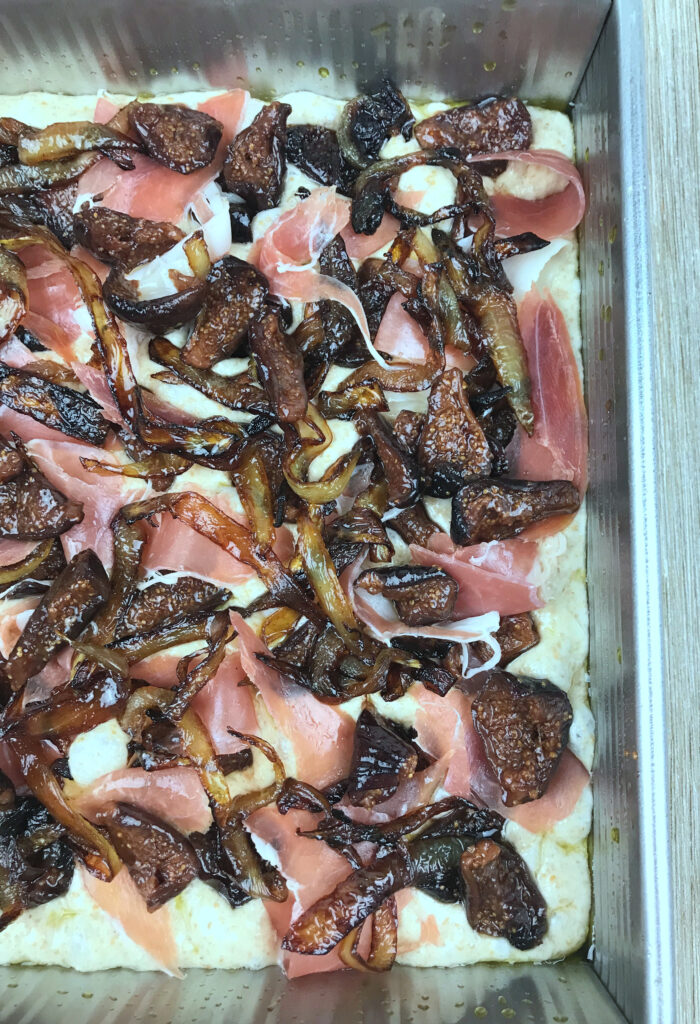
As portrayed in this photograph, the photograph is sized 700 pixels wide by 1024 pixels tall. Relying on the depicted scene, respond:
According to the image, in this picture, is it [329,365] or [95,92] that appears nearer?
[329,365]

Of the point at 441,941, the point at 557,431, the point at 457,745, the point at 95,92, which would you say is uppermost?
the point at 95,92

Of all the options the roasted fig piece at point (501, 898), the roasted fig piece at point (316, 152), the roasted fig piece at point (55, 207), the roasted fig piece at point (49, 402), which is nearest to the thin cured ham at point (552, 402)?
the roasted fig piece at point (316, 152)

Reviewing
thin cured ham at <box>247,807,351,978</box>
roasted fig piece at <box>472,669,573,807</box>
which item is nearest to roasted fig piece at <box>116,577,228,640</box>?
thin cured ham at <box>247,807,351,978</box>

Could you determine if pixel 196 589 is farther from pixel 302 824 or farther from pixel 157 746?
pixel 302 824

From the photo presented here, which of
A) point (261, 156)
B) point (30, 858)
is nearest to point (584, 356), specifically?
point (261, 156)

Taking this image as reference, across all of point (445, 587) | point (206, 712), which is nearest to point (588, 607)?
point (445, 587)

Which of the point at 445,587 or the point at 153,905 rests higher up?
the point at 445,587

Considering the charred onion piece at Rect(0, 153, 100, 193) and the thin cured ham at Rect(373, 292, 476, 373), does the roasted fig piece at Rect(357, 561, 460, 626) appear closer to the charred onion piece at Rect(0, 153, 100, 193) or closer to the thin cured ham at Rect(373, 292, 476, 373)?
the thin cured ham at Rect(373, 292, 476, 373)
